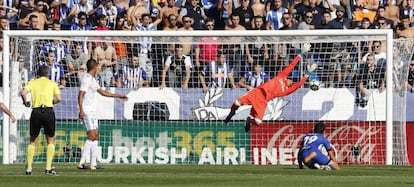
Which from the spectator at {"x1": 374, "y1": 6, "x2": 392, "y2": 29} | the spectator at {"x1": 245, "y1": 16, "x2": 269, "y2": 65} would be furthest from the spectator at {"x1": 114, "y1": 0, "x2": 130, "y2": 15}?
the spectator at {"x1": 374, "y1": 6, "x2": 392, "y2": 29}

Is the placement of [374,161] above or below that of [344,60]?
below

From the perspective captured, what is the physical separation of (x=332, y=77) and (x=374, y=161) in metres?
2.33

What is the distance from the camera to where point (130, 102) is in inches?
1155

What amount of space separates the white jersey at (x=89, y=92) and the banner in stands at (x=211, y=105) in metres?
4.63

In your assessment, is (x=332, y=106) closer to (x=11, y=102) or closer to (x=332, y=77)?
(x=332, y=77)

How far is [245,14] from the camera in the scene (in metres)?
32.2

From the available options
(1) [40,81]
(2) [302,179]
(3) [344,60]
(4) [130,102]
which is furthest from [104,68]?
(2) [302,179]

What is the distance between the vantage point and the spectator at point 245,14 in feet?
105

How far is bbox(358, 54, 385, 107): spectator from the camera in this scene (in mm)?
29359

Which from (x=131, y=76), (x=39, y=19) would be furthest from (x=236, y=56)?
(x=39, y=19)

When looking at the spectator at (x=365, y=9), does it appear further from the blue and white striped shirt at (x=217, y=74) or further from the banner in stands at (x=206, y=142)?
the blue and white striped shirt at (x=217, y=74)

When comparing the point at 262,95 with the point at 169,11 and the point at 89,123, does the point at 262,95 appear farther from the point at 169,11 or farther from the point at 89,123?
the point at 169,11

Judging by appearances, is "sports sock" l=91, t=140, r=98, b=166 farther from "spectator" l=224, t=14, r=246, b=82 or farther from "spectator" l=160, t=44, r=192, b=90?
"spectator" l=224, t=14, r=246, b=82

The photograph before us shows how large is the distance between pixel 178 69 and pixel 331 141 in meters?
4.23
